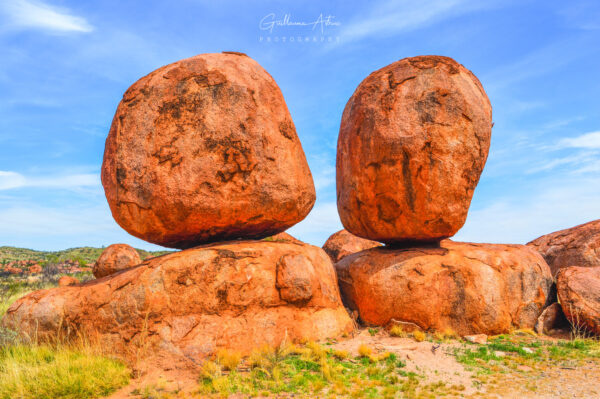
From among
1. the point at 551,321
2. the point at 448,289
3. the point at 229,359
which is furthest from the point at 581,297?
the point at 229,359

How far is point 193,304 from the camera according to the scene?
6.34 m

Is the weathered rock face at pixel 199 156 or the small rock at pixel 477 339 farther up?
the weathered rock face at pixel 199 156

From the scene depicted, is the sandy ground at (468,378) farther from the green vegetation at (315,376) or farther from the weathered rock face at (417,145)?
the weathered rock face at (417,145)

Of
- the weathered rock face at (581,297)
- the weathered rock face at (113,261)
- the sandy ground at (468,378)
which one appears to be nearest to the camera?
the sandy ground at (468,378)

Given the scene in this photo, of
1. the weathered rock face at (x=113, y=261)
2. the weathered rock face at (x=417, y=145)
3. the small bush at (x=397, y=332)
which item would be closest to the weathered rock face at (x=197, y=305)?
the small bush at (x=397, y=332)

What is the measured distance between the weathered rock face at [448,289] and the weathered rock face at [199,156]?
217cm

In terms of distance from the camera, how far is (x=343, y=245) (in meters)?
14.9

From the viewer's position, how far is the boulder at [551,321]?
849 centimetres

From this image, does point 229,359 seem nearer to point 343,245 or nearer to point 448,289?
point 448,289

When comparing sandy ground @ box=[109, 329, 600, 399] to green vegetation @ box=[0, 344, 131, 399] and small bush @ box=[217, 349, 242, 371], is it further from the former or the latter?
small bush @ box=[217, 349, 242, 371]

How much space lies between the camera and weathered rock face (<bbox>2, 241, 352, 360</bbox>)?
6.25 meters

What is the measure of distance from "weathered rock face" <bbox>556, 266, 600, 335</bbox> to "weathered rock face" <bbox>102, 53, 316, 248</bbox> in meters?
5.27

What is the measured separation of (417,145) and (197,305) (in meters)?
4.28

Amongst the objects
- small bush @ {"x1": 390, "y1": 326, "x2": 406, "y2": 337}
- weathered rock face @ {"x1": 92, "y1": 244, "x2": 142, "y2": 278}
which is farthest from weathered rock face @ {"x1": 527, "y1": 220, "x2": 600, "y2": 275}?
weathered rock face @ {"x1": 92, "y1": 244, "x2": 142, "y2": 278}
